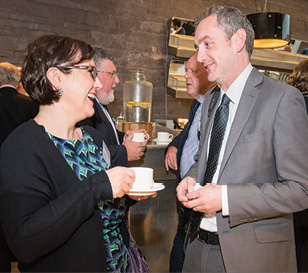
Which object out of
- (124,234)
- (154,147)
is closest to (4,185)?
(124,234)

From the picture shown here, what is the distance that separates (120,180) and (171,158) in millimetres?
1346

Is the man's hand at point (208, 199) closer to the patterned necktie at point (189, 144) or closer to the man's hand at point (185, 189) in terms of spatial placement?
the man's hand at point (185, 189)

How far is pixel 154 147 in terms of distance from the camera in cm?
260

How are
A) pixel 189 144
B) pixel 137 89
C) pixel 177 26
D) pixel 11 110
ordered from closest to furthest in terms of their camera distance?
1. pixel 189 144
2. pixel 11 110
3. pixel 137 89
4. pixel 177 26

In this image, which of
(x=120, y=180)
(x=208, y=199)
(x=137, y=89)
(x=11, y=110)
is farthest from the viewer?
(x=137, y=89)

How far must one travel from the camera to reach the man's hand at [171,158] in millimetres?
2465

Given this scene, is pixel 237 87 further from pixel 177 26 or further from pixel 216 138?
pixel 177 26

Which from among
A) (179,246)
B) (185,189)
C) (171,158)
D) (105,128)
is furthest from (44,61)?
(179,246)

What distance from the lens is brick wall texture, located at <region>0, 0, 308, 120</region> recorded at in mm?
4203

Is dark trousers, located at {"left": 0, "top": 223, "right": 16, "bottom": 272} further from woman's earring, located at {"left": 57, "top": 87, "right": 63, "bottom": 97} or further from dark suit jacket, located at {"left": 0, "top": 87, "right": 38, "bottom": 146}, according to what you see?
woman's earring, located at {"left": 57, "top": 87, "right": 63, "bottom": 97}

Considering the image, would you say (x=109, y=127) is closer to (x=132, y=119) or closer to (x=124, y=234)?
(x=124, y=234)

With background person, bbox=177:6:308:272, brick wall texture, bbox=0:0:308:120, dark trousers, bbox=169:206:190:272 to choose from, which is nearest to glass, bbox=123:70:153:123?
brick wall texture, bbox=0:0:308:120

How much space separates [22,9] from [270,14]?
3.03m

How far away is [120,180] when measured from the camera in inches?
45.5
